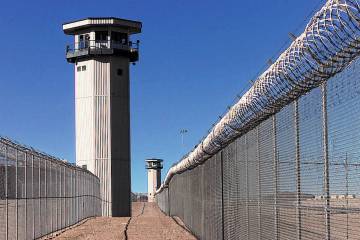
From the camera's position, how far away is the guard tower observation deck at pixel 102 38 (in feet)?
155

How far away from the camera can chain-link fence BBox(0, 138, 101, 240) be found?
634 inches

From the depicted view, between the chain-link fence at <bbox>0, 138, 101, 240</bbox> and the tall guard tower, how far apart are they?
1195 centimetres

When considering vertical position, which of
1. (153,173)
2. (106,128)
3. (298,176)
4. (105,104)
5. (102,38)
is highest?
(102,38)

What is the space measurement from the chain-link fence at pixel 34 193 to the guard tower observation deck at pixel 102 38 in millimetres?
15401

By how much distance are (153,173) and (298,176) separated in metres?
97.5

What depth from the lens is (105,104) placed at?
151 ft

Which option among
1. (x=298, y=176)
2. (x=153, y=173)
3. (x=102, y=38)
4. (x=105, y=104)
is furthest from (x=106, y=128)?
(x=153, y=173)

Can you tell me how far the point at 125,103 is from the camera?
47125mm

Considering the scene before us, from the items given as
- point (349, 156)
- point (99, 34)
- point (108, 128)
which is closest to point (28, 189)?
point (349, 156)

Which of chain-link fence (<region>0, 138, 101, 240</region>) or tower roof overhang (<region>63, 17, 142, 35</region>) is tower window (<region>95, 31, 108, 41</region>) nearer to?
tower roof overhang (<region>63, 17, 142, 35</region>)

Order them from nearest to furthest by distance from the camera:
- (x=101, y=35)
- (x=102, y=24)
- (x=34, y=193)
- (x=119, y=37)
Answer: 1. (x=34, y=193)
2. (x=102, y=24)
3. (x=101, y=35)
4. (x=119, y=37)

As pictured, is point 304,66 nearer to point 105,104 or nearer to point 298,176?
point 298,176

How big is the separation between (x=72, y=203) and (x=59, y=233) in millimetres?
6203

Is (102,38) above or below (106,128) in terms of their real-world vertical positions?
above
